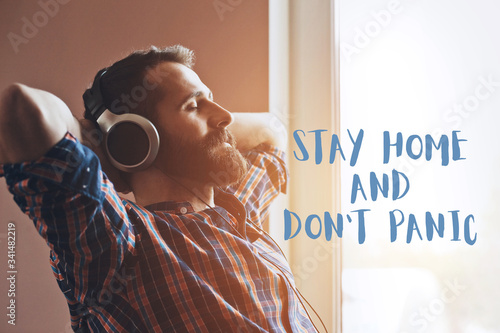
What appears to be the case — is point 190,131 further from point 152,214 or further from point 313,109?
point 313,109

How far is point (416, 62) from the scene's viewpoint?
108cm

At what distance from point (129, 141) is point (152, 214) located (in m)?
0.15

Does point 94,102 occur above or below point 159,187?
above

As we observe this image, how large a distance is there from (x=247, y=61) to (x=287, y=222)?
1.51 ft

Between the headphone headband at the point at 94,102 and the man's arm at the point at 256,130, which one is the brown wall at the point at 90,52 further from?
the headphone headband at the point at 94,102

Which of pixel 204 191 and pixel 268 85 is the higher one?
pixel 268 85

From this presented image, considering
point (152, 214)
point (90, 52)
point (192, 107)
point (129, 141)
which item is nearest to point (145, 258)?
point (152, 214)

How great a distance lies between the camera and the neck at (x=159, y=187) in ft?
2.71

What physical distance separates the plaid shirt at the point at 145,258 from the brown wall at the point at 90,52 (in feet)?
0.75

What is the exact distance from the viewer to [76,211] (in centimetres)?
56

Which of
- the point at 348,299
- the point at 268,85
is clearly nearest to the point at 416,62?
the point at 268,85

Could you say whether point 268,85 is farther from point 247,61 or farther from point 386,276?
point 386,276

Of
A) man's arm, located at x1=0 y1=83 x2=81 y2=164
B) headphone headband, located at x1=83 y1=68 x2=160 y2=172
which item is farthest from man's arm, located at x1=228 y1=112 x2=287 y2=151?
man's arm, located at x1=0 y1=83 x2=81 y2=164

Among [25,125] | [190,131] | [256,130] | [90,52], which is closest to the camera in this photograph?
[25,125]
